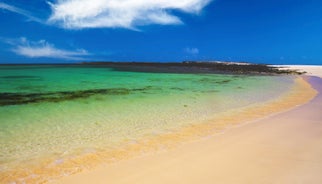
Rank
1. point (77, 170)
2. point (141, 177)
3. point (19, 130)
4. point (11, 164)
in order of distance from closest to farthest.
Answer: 1. point (141, 177)
2. point (77, 170)
3. point (11, 164)
4. point (19, 130)

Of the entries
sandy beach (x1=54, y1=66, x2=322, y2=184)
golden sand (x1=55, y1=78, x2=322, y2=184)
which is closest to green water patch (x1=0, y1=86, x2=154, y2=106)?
golden sand (x1=55, y1=78, x2=322, y2=184)

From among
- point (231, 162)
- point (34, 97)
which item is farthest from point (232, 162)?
point (34, 97)

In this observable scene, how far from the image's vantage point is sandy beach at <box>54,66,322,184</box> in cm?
382

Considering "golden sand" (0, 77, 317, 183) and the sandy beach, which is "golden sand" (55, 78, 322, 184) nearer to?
the sandy beach

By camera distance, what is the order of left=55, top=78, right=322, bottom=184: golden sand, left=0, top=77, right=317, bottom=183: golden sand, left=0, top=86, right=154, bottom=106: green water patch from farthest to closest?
left=0, top=86, right=154, bottom=106: green water patch
left=0, top=77, right=317, bottom=183: golden sand
left=55, top=78, right=322, bottom=184: golden sand

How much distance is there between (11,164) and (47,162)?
24.5 inches

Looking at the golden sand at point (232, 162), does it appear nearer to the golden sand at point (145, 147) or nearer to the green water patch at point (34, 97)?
the golden sand at point (145, 147)

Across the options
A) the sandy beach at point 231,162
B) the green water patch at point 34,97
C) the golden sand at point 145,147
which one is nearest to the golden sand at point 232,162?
the sandy beach at point 231,162

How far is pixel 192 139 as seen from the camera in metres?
5.95

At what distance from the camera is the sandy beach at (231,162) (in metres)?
3.82

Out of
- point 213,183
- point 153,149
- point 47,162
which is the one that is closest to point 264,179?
point 213,183

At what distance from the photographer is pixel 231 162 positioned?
14.4ft

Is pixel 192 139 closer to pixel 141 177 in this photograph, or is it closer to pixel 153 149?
pixel 153 149

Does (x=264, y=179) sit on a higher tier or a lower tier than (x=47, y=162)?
higher
